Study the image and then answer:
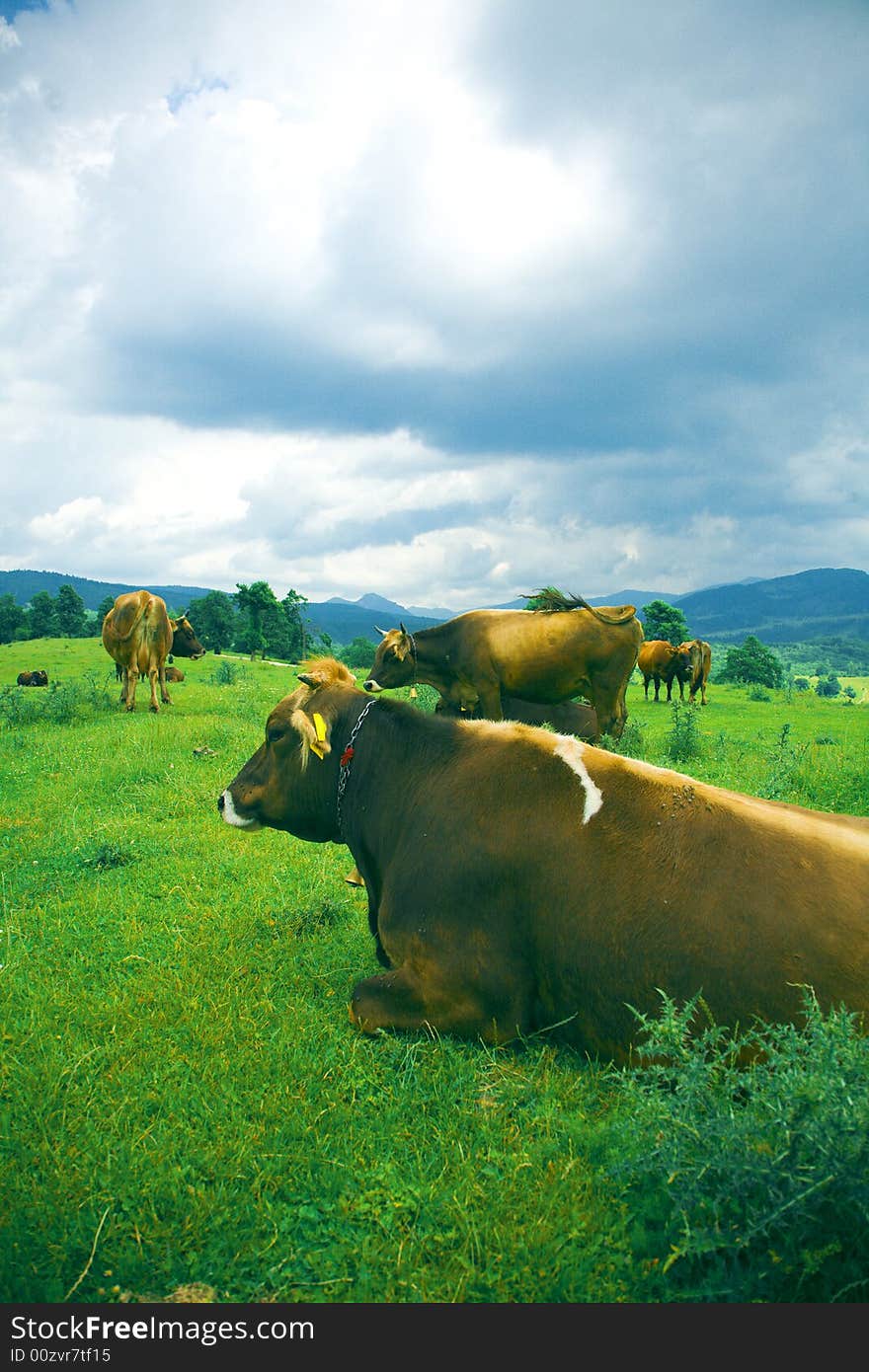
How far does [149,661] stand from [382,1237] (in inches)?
670

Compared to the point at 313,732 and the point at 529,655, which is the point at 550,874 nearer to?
the point at 313,732

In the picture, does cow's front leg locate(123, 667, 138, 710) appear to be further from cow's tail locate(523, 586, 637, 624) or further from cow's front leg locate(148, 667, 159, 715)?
cow's tail locate(523, 586, 637, 624)

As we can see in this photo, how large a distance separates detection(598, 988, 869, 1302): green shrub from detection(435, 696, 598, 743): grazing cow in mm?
10748

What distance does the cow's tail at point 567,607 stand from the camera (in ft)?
41.4

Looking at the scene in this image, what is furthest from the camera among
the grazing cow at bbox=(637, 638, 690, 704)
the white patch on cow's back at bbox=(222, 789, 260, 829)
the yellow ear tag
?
the grazing cow at bbox=(637, 638, 690, 704)

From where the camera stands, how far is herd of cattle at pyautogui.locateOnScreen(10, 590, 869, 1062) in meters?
3.34

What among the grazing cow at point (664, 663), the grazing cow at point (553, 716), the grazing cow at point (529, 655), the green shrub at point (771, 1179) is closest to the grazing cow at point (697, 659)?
the grazing cow at point (664, 663)

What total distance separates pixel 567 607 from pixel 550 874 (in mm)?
9331

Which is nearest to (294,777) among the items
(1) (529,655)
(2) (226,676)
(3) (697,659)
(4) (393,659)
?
(1) (529,655)

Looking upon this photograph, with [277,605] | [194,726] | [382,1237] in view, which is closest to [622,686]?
[194,726]

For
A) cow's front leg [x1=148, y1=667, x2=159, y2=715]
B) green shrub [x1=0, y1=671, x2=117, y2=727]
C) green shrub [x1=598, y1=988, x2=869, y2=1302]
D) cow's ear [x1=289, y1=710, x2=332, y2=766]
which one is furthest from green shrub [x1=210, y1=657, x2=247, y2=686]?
green shrub [x1=598, y1=988, x2=869, y2=1302]

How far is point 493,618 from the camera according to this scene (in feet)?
42.5

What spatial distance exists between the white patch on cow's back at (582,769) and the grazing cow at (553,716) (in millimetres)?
9000

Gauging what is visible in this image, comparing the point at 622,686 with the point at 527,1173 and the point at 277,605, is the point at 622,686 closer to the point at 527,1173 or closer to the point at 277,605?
the point at 527,1173
